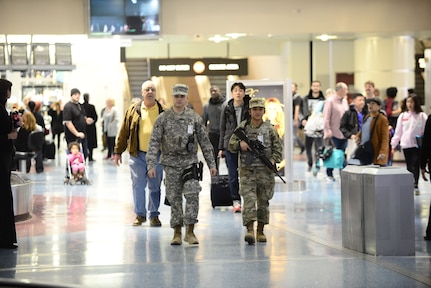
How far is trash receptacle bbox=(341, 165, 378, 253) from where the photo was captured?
975 cm

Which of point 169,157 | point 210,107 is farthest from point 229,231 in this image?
point 210,107

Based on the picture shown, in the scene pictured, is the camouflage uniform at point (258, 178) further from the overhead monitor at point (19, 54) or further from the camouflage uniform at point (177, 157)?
the overhead monitor at point (19, 54)

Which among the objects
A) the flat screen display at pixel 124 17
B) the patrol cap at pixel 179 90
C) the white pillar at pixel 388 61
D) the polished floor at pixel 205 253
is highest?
the flat screen display at pixel 124 17

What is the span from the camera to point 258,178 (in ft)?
35.3

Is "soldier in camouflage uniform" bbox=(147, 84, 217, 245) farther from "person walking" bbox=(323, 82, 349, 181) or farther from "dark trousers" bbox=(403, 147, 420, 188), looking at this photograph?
"person walking" bbox=(323, 82, 349, 181)

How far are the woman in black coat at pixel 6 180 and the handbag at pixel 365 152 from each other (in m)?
6.00

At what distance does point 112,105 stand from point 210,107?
1104 centimetres

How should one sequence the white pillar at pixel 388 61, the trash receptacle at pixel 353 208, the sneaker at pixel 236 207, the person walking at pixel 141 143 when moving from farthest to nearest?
the white pillar at pixel 388 61
the sneaker at pixel 236 207
the person walking at pixel 141 143
the trash receptacle at pixel 353 208

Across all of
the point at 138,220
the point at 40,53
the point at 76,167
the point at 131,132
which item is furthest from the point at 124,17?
the point at 138,220

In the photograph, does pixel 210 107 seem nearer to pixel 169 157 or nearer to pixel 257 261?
pixel 169 157

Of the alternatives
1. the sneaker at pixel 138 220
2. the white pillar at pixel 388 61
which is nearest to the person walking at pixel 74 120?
the sneaker at pixel 138 220

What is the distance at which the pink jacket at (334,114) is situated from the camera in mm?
18703

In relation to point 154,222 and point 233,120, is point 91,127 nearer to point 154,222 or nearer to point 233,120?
point 233,120

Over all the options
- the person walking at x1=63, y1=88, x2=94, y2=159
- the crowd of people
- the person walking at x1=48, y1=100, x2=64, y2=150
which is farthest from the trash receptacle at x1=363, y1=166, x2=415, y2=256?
the person walking at x1=48, y1=100, x2=64, y2=150
